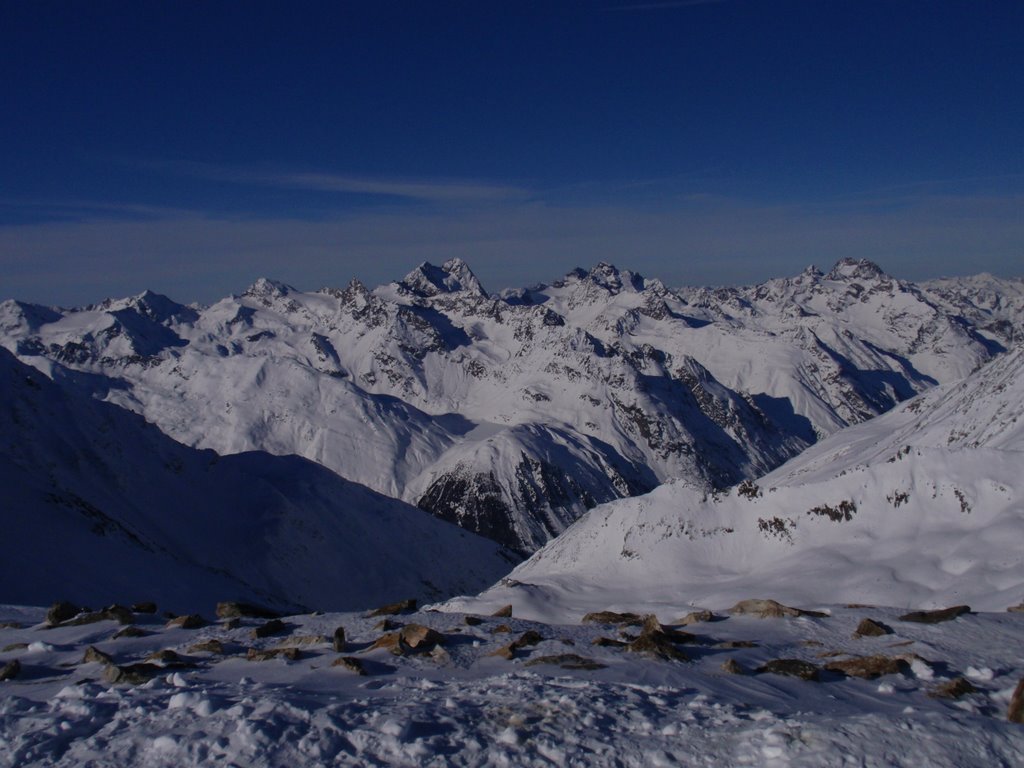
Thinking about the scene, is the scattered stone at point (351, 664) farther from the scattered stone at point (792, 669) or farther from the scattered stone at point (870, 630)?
the scattered stone at point (870, 630)

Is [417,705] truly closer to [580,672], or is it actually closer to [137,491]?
[580,672]

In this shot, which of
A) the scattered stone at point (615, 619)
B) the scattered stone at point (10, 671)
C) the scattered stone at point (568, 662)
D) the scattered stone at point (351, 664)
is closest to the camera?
the scattered stone at point (10, 671)

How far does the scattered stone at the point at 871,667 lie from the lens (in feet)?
51.5

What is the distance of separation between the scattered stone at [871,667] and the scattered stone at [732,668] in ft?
6.52

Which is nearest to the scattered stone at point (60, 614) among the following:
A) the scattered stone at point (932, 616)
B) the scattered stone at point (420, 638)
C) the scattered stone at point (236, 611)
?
the scattered stone at point (236, 611)

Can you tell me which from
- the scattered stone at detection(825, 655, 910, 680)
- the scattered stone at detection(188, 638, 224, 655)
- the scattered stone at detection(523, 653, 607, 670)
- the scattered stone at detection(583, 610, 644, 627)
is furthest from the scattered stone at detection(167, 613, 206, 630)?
the scattered stone at detection(825, 655, 910, 680)

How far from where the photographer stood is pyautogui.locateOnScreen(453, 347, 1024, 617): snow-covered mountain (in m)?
41.1

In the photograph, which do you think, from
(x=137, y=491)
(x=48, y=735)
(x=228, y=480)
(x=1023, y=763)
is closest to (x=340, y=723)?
(x=48, y=735)

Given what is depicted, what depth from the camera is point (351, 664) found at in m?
15.7

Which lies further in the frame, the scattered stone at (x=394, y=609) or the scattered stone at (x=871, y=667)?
the scattered stone at (x=394, y=609)

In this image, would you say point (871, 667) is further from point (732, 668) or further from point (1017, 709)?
point (1017, 709)

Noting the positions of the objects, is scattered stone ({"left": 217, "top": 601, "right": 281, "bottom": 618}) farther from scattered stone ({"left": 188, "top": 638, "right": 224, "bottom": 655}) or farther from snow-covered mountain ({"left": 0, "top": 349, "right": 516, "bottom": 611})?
snow-covered mountain ({"left": 0, "top": 349, "right": 516, "bottom": 611})

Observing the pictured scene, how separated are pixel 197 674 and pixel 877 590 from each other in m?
37.5

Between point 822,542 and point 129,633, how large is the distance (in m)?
47.2
